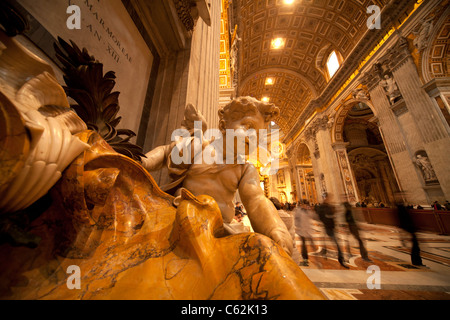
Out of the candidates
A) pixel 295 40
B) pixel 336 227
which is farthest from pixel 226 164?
pixel 295 40

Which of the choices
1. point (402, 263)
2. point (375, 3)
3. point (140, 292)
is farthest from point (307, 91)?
point (140, 292)

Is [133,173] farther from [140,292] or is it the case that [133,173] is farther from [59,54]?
[59,54]

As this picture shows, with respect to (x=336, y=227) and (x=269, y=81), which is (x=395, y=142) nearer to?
(x=336, y=227)

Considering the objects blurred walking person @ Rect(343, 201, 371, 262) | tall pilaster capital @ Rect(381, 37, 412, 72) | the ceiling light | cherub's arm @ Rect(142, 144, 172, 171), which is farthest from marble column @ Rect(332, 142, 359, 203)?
cherub's arm @ Rect(142, 144, 172, 171)

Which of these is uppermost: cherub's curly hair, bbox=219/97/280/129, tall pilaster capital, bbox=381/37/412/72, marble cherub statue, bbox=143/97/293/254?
tall pilaster capital, bbox=381/37/412/72

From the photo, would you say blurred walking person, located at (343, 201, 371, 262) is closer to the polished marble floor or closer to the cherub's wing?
the polished marble floor

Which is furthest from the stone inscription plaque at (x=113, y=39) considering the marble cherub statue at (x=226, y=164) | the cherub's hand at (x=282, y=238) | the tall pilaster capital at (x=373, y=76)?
the tall pilaster capital at (x=373, y=76)

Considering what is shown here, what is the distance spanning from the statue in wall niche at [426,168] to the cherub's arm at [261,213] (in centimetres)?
802

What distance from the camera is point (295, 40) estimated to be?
41.6ft

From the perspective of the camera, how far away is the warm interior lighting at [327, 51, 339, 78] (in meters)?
11.7

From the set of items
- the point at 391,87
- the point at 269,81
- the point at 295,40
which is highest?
the point at 295,40

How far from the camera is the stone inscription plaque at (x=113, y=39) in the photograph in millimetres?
888

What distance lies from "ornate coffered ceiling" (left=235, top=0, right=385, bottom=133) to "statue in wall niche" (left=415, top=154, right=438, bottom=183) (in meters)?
7.73

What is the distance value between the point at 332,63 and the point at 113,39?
49.8 feet
